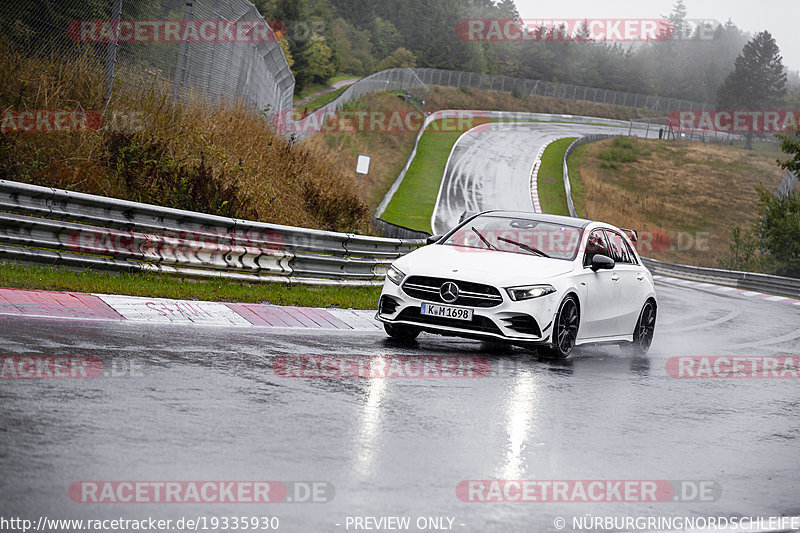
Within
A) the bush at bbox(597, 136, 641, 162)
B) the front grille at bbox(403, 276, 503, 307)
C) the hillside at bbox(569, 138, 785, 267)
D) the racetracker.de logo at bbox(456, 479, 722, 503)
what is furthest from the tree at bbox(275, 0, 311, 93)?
A: the racetracker.de logo at bbox(456, 479, 722, 503)

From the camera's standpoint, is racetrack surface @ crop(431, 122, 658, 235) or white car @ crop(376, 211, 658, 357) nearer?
white car @ crop(376, 211, 658, 357)

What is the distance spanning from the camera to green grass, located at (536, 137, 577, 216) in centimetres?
5684

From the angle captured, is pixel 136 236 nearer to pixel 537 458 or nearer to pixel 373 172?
pixel 537 458

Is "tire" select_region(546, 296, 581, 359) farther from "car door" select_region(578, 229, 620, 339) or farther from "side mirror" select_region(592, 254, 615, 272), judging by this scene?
"side mirror" select_region(592, 254, 615, 272)

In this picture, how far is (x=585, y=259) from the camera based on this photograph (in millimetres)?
12000

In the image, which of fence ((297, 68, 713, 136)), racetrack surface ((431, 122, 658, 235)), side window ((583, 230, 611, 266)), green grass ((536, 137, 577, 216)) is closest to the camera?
side window ((583, 230, 611, 266))

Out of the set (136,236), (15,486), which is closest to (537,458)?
(15,486)

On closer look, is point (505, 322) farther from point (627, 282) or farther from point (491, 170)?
point (491, 170)

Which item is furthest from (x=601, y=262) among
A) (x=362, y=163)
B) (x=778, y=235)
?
(x=778, y=235)

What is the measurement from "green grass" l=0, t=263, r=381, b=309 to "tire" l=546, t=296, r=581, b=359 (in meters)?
4.00

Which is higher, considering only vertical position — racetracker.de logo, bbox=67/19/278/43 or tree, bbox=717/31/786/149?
tree, bbox=717/31/786/149

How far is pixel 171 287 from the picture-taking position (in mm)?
12477

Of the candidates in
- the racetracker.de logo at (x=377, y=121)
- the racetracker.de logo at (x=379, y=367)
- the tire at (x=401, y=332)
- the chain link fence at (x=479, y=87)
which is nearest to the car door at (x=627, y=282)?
the tire at (x=401, y=332)

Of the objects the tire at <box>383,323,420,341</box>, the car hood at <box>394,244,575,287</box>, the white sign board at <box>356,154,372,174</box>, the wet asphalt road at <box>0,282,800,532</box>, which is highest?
the white sign board at <box>356,154,372,174</box>
